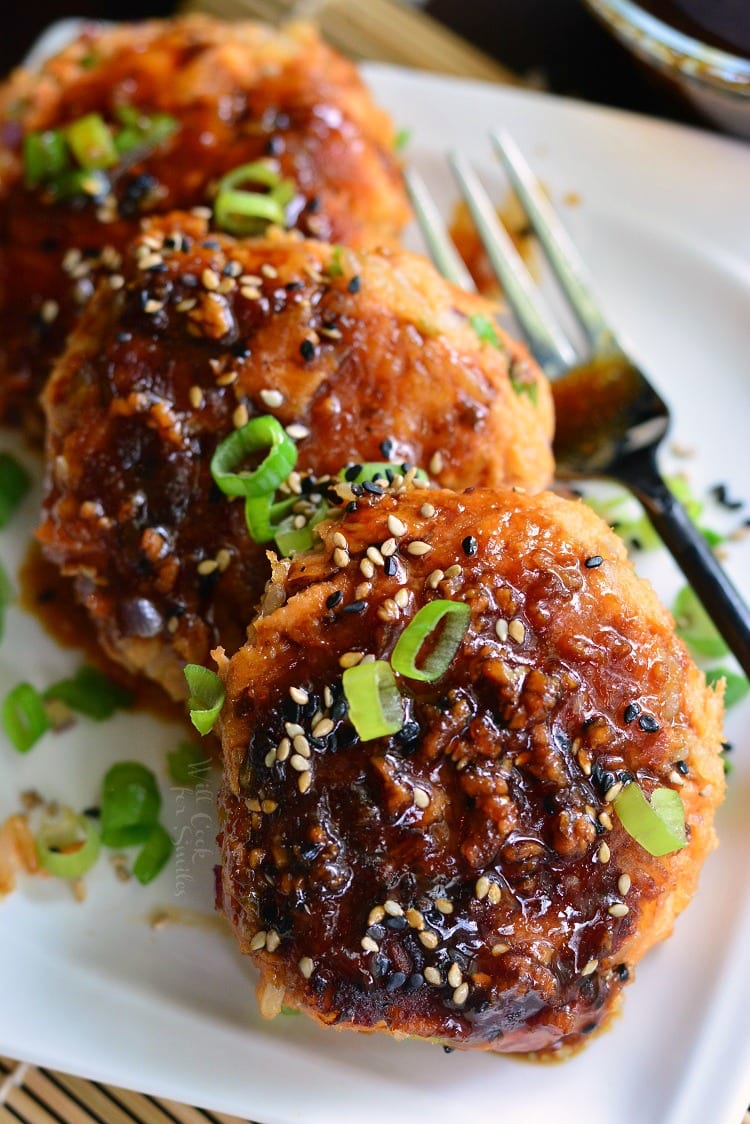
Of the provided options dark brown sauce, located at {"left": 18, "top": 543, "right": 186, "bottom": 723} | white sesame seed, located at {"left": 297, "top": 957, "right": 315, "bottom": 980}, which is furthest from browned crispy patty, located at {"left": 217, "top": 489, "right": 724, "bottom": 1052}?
dark brown sauce, located at {"left": 18, "top": 543, "right": 186, "bottom": 723}

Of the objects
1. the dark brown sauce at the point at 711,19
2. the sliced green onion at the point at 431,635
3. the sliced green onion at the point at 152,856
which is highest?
the dark brown sauce at the point at 711,19

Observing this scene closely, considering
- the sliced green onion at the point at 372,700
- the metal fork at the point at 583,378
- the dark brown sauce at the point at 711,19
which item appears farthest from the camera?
the dark brown sauce at the point at 711,19

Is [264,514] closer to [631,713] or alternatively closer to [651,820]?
[631,713]

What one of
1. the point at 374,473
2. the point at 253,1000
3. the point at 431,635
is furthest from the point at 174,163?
the point at 253,1000

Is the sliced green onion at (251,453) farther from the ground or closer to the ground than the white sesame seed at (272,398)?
closer to the ground

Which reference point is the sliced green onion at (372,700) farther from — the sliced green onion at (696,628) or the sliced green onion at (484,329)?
the sliced green onion at (696,628)

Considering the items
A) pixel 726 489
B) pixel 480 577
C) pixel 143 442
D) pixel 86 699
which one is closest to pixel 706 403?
pixel 726 489

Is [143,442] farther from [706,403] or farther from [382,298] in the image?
[706,403]

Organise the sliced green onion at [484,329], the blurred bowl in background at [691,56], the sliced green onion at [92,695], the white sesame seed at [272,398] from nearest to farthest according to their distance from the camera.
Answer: the white sesame seed at [272,398] < the sliced green onion at [484,329] < the sliced green onion at [92,695] < the blurred bowl in background at [691,56]

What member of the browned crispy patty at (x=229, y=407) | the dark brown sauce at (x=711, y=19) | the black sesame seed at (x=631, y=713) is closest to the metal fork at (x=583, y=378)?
the browned crispy patty at (x=229, y=407)
